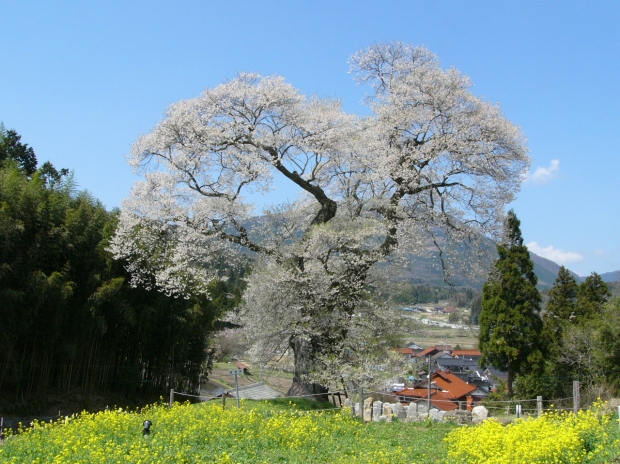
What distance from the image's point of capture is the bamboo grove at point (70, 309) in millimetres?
10797

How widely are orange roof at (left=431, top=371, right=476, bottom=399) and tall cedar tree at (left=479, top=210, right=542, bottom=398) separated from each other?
5.47 metres

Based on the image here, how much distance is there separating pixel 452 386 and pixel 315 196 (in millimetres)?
18620

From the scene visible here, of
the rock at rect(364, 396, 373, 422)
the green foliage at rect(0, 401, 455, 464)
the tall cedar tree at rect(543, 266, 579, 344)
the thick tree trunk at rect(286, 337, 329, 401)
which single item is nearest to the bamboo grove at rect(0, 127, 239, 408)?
the thick tree trunk at rect(286, 337, 329, 401)

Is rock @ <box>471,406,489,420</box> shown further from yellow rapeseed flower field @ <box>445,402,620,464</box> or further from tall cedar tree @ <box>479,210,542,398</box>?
tall cedar tree @ <box>479,210,542,398</box>

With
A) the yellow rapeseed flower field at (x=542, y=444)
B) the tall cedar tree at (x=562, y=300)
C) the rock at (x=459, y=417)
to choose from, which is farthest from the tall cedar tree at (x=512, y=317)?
the yellow rapeseed flower field at (x=542, y=444)

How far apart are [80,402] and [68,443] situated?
6.69 metres

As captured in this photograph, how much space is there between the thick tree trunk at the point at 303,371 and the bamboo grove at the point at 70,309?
307 centimetres

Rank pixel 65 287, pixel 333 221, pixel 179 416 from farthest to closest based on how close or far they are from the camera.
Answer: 1. pixel 333 221
2. pixel 65 287
3. pixel 179 416

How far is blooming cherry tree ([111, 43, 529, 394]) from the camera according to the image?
498 inches

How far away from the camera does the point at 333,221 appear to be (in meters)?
13.2

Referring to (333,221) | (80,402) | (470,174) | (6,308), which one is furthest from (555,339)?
(6,308)

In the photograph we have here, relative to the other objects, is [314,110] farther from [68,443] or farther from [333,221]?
[68,443]

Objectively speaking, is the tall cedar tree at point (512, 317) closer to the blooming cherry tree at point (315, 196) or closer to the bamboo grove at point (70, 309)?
the blooming cherry tree at point (315, 196)

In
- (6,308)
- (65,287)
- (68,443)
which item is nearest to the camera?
(68,443)
